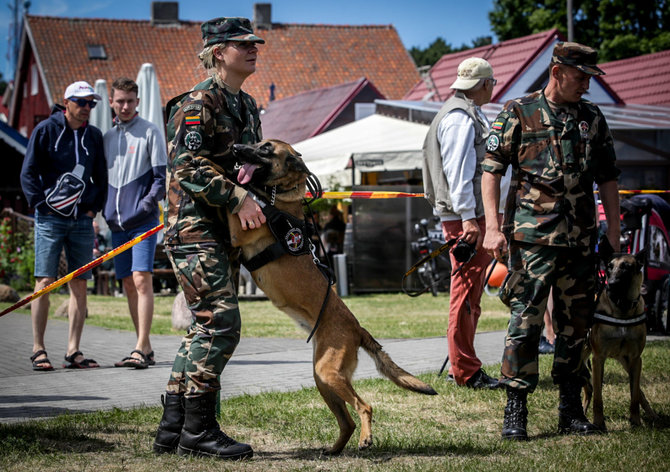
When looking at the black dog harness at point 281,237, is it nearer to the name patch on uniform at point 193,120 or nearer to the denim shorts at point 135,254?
the name patch on uniform at point 193,120

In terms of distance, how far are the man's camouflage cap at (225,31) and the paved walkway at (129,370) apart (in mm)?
2550

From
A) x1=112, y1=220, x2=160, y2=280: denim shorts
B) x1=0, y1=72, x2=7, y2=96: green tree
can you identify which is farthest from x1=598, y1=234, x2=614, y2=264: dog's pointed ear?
x1=0, y1=72, x2=7, y2=96: green tree

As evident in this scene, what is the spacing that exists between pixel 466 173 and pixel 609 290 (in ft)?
4.57

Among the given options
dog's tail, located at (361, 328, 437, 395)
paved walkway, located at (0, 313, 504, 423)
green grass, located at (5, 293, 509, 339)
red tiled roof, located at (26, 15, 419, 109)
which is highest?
red tiled roof, located at (26, 15, 419, 109)

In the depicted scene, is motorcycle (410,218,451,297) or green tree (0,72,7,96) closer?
motorcycle (410,218,451,297)

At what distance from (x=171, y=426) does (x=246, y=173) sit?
4.42 feet

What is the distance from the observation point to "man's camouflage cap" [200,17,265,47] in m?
4.02

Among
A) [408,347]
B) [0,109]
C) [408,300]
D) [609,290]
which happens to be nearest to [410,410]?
[609,290]

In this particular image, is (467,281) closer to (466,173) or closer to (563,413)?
(466,173)

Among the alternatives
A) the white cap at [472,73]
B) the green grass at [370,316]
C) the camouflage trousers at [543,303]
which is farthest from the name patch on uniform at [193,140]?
the green grass at [370,316]

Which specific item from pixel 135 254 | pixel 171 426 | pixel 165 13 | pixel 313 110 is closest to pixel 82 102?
pixel 135 254

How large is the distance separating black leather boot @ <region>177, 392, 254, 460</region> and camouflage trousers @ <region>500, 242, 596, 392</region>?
1592mm

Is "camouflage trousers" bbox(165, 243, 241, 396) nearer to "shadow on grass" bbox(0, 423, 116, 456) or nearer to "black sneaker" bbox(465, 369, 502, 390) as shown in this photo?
"shadow on grass" bbox(0, 423, 116, 456)

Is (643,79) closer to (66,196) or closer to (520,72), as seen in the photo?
(520,72)
